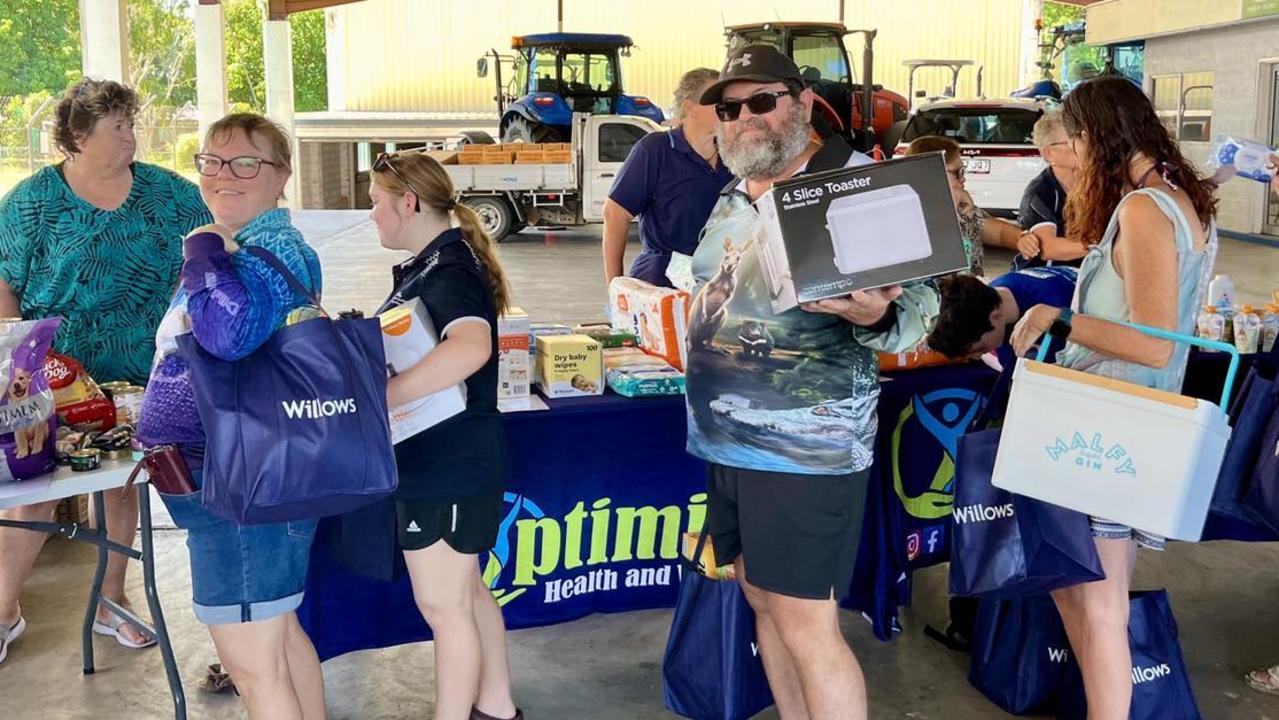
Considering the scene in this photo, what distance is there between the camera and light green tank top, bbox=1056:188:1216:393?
235 cm

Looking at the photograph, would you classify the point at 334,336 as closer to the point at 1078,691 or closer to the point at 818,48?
the point at 1078,691

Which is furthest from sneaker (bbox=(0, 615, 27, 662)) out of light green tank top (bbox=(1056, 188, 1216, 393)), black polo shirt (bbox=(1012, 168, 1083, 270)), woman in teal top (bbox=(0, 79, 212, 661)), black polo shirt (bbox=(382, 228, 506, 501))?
black polo shirt (bbox=(1012, 168, 1083, 270))

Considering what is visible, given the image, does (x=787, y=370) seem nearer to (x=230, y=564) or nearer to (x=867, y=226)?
(x=867, y=226)

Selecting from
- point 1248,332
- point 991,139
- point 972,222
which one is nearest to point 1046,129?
point 972,222

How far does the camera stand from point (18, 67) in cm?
3023

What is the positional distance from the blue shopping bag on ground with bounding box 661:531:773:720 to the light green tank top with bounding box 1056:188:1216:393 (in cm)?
98

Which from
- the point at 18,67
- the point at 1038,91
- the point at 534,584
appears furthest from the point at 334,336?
the point at 18,67

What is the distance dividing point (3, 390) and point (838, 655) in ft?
5.71

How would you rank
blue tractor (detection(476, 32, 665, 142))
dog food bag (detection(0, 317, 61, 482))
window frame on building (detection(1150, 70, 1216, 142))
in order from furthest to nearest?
blue tractor (detection(476, 32, 665, 142))
window frame on building (detection(1150, 70, 1216, 142))
dog food bag (detection(0, 317, 61, 482))

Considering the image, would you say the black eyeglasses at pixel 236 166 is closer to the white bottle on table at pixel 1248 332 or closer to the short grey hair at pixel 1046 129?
the short grey hair at pixel 1046 129

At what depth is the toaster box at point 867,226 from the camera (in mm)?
1907

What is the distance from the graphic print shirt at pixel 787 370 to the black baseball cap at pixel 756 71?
15 cm

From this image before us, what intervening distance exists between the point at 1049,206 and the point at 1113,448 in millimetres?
2239

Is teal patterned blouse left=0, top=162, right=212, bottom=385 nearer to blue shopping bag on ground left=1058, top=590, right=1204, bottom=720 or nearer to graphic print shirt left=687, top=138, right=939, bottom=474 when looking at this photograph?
graphic print shirt left=687, top=138, right=939, bottom=474
